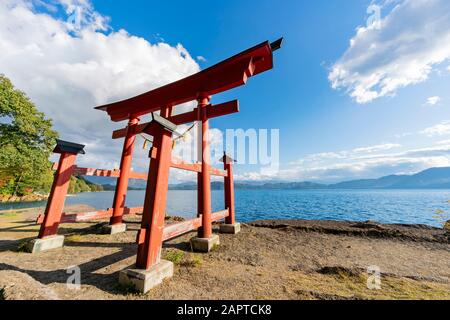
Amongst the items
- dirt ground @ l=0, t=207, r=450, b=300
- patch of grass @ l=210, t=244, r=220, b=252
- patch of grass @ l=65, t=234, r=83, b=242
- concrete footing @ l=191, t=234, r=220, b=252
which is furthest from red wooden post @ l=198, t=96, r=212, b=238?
patch of grass @ l=65, t=234, r=83, b=242

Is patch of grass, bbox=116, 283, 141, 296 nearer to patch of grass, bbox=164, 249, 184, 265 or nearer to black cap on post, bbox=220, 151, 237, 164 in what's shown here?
patch of grass, bbox=164, 249, 184, 265

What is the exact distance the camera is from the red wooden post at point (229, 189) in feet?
22.2

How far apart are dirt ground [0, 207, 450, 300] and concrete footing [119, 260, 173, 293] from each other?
120 millimetres

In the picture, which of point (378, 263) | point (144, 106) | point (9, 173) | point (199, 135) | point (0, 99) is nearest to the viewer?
point (378, 263)

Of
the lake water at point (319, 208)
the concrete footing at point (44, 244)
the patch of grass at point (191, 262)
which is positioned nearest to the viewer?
the patch of grass at point (191, 262)

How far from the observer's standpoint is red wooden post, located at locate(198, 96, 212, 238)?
4957 millimetres

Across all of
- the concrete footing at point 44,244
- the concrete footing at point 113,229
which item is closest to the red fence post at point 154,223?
the concrete footing at point 44,244

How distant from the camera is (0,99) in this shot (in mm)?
15000

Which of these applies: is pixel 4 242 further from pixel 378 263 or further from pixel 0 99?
pixel 0 99

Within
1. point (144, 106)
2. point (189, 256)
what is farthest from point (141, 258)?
point (144, 106)

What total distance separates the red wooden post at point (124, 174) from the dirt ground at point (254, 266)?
0.79 metres

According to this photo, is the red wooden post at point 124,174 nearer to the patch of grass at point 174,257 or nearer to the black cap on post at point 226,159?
the patch of grass at point 174,257

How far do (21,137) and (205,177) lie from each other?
2177 centimetres
